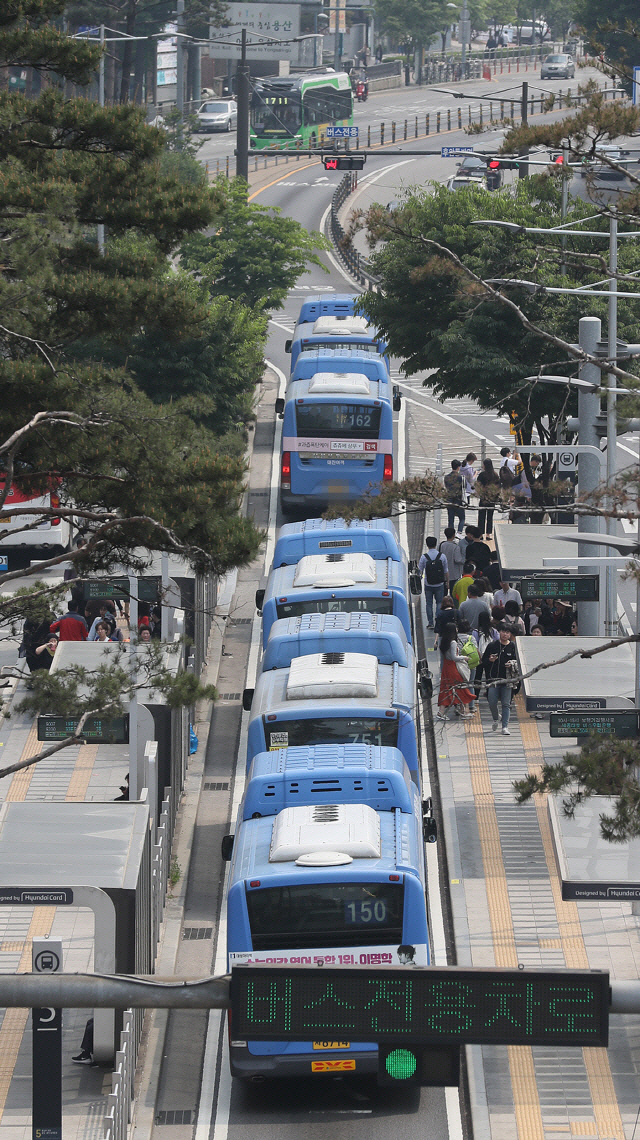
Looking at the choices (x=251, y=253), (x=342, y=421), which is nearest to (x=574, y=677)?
(x=342, y=421)

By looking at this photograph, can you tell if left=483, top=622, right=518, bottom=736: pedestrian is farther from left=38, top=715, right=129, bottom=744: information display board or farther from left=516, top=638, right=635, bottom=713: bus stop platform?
left=38, top=715, right=129, bottom=744: information display board

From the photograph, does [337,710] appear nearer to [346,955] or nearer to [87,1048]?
[346,955]

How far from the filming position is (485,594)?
959 inches

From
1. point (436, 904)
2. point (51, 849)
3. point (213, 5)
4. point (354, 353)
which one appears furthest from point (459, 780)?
point (213, 5)

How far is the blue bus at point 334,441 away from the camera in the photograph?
31250mm

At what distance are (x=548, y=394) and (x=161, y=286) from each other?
15.4m

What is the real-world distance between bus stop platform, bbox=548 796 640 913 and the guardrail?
390 centimetres

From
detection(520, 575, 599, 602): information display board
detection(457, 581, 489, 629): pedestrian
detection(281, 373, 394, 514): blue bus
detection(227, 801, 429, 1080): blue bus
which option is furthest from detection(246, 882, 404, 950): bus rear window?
detection(281, 373, 394, 514): blue bus

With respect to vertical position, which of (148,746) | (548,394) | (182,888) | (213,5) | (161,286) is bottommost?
(182,888)

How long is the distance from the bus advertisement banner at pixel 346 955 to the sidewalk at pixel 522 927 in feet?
5.06

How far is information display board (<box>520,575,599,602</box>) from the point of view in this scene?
66.4 ft

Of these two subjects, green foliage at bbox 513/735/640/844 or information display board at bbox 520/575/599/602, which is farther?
information display board at bbox 520/575/599/602

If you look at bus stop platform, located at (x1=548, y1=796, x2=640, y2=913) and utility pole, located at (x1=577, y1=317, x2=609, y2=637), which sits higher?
utility pole, located at (x1=577, y1=317, x2=609, y2=637)

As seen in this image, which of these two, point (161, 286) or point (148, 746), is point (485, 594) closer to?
point (148, 746)
